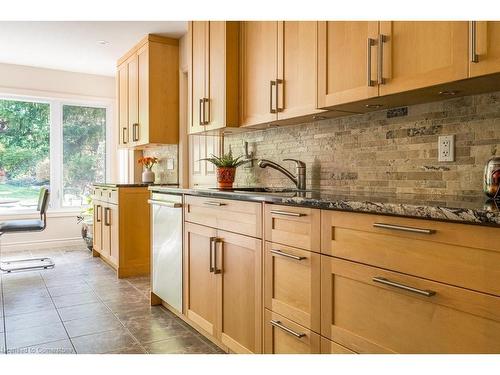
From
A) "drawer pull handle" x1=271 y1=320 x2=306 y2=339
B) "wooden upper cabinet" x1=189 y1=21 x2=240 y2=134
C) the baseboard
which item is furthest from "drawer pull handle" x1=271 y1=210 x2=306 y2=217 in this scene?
the baseboard

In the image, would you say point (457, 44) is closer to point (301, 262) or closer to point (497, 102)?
point (497, 102)

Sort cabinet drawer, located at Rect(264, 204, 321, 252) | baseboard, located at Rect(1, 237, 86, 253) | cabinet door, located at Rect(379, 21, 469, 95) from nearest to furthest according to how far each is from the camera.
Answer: cabinet door, located at Rect(379, 21, 469, 95), cabinet drawer, located at Rect(264, 204, 321, 252), baseboard, located at Rect(1, 237, 86, 253)

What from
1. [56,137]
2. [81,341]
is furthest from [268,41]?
[56,137]

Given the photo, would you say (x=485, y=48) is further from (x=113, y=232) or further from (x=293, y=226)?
(x=113, y=232)

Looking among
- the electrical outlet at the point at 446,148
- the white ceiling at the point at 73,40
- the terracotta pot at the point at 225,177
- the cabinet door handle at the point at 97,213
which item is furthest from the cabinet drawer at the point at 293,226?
the cabinet door handle at the point at 97,213

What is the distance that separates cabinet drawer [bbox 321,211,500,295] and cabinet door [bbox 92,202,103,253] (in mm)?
3858

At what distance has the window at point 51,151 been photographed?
5500 millimetres

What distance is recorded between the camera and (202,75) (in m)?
3.08

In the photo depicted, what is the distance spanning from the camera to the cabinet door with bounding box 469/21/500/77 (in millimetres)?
1270

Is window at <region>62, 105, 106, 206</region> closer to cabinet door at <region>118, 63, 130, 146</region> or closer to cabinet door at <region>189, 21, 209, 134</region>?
cabinet door at <region>118, 63, 130, 146</region>

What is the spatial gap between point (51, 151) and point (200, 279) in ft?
14.2

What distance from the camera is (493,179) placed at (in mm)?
1426

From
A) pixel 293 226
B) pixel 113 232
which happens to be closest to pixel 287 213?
pixel 293 226
